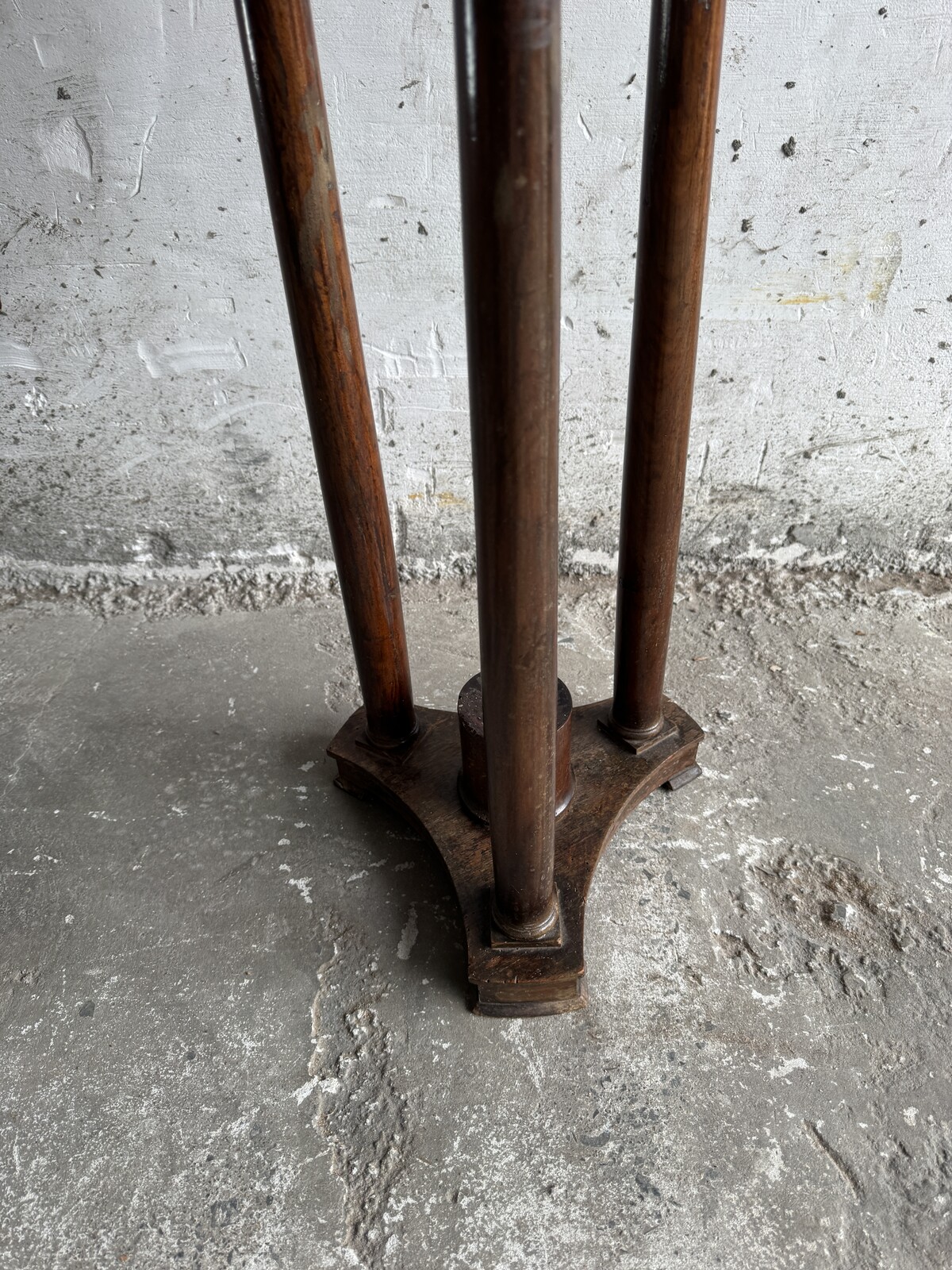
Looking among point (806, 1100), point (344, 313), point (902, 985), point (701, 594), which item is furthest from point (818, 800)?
point (344, 313)

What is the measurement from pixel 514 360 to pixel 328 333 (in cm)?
43

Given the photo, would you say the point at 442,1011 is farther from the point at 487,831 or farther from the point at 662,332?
the point at 662,332

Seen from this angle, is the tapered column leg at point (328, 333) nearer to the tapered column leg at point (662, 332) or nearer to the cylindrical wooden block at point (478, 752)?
the cylindrical wooden block at point (478, 752)

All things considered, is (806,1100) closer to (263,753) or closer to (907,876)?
(907,876)

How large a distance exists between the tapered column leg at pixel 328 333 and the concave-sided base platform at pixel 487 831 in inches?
2.8

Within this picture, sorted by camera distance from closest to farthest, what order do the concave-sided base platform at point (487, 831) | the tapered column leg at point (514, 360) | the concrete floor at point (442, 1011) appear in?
the tapered column leg at point (514, 360), the concrete floor at point (442, 1011), the concave-sided base platform at point (487, 831)

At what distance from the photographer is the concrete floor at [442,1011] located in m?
1.01

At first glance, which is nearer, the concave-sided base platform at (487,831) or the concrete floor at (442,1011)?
the concrete floor at (442,1011)

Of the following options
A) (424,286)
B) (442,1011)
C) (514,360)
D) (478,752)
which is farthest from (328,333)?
(442,1011)

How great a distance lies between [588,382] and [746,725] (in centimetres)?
86

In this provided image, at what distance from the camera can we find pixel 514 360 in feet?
2.37

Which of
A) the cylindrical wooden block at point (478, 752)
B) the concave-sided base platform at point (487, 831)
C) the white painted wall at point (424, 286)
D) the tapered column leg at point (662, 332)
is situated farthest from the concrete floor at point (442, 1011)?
the white painted wall at point (424, 286)

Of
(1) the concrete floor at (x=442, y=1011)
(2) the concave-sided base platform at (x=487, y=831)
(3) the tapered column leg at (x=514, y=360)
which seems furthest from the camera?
(2) the concave-sided base platform at (x=487, y=831)

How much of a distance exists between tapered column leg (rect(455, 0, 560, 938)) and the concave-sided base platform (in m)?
0.25
